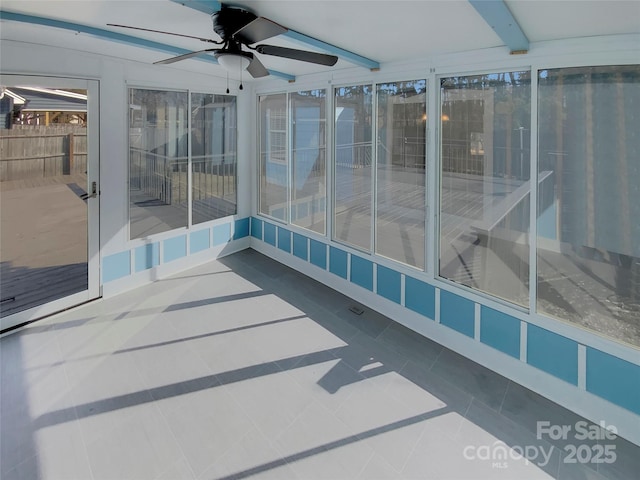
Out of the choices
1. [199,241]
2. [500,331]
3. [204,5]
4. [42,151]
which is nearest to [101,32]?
[204,5]

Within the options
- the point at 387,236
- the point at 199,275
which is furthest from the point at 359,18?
the point at 199,275

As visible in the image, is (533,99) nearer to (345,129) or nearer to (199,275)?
(345,129)

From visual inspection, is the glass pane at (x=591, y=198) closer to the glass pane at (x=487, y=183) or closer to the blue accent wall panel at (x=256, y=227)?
the glass pane at (x=487, y=183)

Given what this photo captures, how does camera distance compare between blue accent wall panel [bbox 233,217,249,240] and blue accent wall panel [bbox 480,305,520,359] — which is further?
blue accent wall panel [bbox 233,217,249,240]

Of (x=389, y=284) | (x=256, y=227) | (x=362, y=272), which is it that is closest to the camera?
(x=389, y=284)

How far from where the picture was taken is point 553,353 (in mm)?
2404

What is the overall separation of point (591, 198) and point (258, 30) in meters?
2.31

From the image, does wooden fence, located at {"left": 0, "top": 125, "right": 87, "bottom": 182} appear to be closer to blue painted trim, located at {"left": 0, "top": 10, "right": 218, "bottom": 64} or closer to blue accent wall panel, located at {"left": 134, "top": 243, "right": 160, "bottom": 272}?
blue accent wall panel, located at {"left": 134, "top": 243, "right": 160, "bottom": 272}

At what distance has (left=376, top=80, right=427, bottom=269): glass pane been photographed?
10.3ft

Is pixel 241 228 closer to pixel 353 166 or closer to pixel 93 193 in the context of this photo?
pixel 93 193

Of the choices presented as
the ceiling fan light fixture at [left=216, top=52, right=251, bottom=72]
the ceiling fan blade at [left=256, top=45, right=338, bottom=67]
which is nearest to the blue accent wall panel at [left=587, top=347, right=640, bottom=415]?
the ceiling fan blade at [left=256, top=45, right=338, bottom=67]

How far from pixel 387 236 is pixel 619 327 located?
6.23ft

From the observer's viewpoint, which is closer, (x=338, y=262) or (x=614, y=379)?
(x=614, y=379)

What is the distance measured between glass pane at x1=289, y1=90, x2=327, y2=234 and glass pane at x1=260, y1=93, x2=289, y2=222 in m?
0.17
